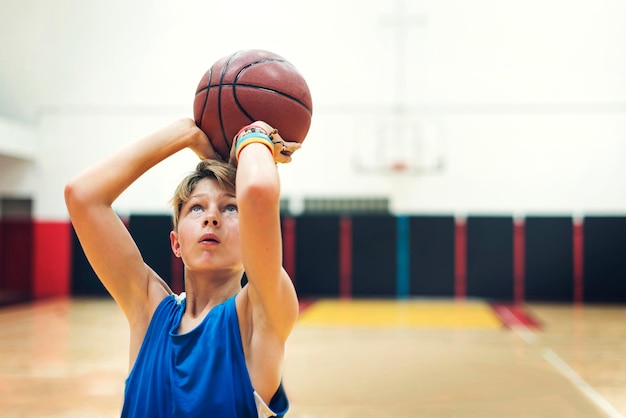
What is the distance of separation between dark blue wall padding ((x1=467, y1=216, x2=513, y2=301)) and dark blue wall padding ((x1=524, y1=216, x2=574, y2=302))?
1.00 feet

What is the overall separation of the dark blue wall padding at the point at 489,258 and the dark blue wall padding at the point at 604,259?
47.7 inches

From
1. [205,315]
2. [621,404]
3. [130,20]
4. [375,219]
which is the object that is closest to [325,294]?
[375,219]

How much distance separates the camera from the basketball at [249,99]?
175cm

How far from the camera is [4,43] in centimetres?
1081

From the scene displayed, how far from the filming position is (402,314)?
8.53 metres

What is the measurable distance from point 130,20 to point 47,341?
657cm

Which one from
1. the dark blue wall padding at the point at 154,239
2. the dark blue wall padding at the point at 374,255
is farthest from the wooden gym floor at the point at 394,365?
the dark blue wall padding at the point at 154,239

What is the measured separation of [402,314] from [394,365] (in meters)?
3.52

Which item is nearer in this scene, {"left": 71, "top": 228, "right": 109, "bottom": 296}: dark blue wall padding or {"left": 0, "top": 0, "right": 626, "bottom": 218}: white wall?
{"left": 0, "top": 0, "right": 626, "bottom": 218}: white wall

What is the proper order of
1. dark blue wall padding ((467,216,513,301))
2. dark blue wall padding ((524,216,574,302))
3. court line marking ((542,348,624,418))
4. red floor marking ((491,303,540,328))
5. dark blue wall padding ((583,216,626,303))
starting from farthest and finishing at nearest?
dark blue wall padding ((467,216,513,301)), dark blue wall padding ((524,216,574,302)), dark blue wall padding ((583,216,626,303)), red floor marking ((491,303,540,328)), court line marking ((542,348,624,418))

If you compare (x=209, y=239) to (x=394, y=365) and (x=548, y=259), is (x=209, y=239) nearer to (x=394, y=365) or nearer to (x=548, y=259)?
(x=394, y=365)

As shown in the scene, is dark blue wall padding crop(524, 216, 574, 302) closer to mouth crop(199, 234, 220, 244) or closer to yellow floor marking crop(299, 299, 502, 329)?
yellow floor marking crop(299, 299, 502, 329)

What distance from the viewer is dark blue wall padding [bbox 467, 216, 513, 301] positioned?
1022 centimetres

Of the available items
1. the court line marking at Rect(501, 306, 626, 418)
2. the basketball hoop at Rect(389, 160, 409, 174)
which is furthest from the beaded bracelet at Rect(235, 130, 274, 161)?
the basketball hoop at Rect(389, 160, 409, 174)
